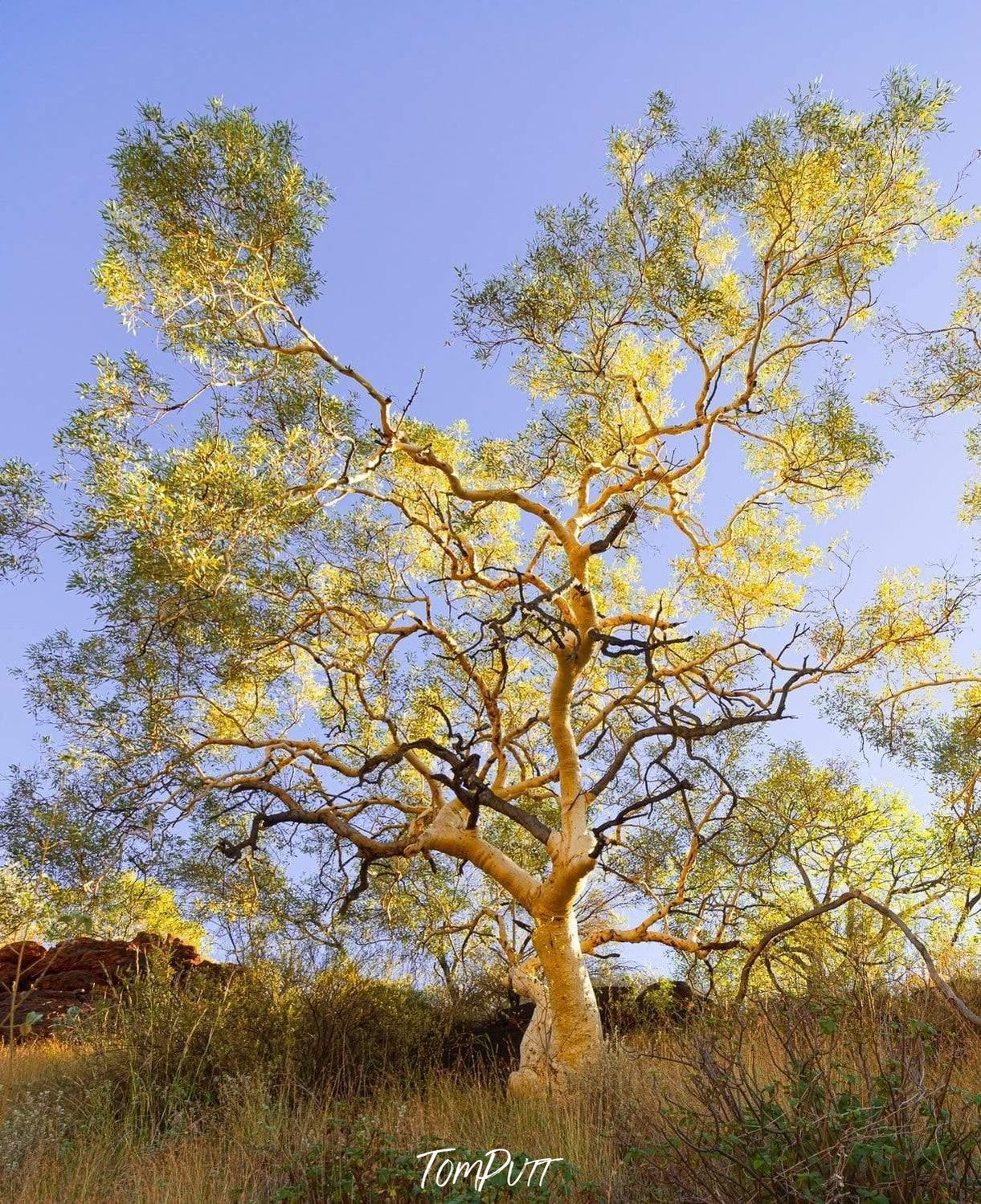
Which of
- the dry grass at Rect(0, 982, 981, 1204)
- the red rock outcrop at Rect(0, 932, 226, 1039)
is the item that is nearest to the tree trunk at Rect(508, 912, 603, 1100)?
the dry grass at Rect(0, 982, 981, 1204)

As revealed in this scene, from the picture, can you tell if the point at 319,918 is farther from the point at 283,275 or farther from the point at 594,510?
the point at 283,275

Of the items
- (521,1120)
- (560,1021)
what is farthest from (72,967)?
(521,1120)

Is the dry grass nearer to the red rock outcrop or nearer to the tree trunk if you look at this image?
the tree trunk

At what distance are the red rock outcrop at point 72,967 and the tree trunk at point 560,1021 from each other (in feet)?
14.5

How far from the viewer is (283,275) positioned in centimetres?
870

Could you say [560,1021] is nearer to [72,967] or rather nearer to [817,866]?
[817,866]

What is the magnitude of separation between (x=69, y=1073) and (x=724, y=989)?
6.48 m

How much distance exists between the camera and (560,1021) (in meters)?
7.54

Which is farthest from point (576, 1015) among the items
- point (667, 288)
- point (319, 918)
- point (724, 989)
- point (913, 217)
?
point (913, 217)

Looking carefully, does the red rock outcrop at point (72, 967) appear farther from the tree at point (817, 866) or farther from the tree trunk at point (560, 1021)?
the tree at point (817, 866)

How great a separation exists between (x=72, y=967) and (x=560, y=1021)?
8144 millimetres

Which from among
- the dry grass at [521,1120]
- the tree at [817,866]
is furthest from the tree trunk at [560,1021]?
the tree at [817,866]

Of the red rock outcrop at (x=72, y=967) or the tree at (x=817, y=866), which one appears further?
the red rock outcrop at (x=72, y=967)

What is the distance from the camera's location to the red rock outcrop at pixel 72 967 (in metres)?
10.9
